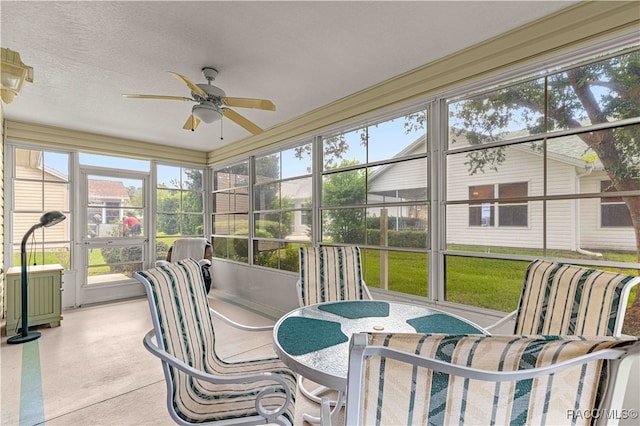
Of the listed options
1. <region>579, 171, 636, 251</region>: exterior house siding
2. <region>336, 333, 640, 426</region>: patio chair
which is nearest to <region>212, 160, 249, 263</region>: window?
<region>579, 171, 636, 251</region>: exterior house siding

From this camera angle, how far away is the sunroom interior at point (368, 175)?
6.65 feet

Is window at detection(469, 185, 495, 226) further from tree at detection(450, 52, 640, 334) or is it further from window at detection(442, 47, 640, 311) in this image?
tree at detection(450, 52, 640, 334)

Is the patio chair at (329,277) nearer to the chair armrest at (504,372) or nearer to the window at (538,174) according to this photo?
the window at (538,174)

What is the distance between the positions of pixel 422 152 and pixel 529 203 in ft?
3.32

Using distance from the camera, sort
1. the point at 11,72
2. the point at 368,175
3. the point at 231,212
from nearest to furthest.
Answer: the point at 11,72 → the point at 368,175 → the point at 231,212

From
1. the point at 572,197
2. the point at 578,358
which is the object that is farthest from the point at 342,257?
the point at 578,358

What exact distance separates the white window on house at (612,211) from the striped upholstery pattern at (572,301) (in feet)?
2.39

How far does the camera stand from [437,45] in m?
2.45

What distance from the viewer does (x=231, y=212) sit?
575cm

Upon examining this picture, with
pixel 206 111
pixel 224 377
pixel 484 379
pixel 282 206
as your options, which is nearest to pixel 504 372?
pixel 484 379

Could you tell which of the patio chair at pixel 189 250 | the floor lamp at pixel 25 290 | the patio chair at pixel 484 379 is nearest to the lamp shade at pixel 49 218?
the floor lamp at pixel 25 290

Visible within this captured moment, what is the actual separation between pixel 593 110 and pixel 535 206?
73 centimetres

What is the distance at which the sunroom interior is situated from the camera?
2.03m

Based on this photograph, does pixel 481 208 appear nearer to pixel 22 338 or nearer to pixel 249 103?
pixel 249 103
